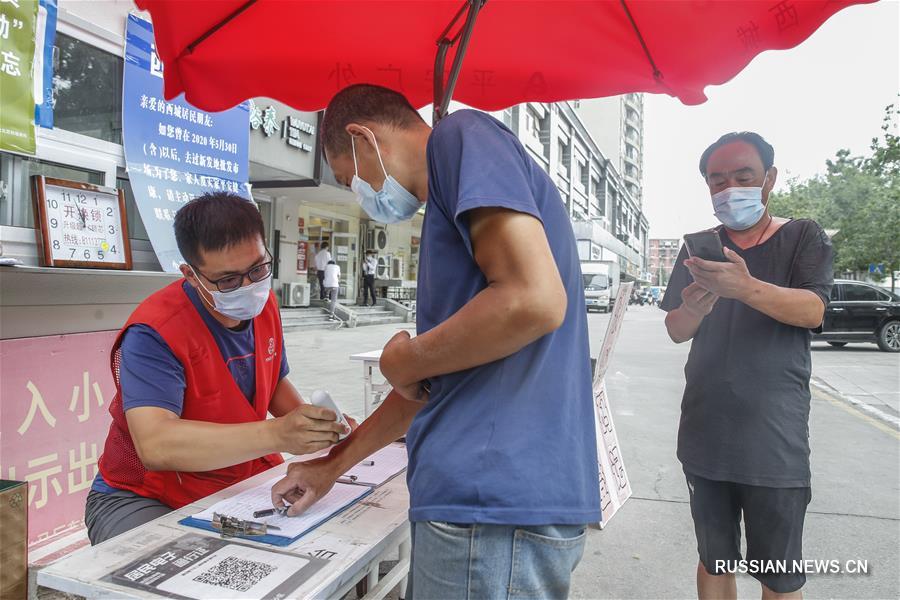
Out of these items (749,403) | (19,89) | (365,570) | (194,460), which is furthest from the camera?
(19,89)

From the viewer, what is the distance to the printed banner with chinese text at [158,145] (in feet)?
11.6

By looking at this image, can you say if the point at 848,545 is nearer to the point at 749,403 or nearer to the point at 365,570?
the point at 749,403

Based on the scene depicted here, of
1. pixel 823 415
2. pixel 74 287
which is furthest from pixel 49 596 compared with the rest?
pixel 823 415

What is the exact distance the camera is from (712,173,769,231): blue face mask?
2.00 meters

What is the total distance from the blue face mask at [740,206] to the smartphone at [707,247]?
0.16m

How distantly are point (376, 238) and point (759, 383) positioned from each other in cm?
1813

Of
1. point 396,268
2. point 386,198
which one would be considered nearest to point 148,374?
point 386,198

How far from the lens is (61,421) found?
9.41 ft

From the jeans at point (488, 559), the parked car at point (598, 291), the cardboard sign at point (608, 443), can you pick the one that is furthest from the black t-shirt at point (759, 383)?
the parked car at point (598, 291)

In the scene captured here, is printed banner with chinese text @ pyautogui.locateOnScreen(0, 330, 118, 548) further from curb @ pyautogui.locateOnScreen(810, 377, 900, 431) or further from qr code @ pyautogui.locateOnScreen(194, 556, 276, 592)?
curb @ pyautogui.locateOnScreen(810, 377, 900, 431)

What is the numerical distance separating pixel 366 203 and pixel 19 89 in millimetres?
2289

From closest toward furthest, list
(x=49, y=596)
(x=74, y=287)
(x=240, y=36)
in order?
(x=240, y=36) → (x=49, y=596) → (x=74, y=287)

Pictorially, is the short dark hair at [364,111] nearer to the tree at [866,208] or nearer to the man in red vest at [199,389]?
the man in red vest at [199,389]

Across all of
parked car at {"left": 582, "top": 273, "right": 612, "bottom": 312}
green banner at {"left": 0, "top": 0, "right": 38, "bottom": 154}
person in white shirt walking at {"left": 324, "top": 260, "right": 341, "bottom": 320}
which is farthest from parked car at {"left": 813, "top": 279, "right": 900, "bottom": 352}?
parked car at {"left": 582, "top": 273, "right": 612, "bottom": 312}
